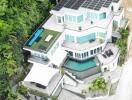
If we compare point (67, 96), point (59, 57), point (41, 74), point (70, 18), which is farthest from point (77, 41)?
point (67, 96)

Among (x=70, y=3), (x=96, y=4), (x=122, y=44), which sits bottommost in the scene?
(x=122, y=44)

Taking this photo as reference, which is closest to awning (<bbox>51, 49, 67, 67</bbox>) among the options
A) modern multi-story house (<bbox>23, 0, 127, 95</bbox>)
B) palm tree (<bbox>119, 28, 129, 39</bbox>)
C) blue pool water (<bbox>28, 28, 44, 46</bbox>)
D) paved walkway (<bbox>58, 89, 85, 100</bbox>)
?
modern multi-story house (<bbox>23, 0, 127, 95</bbox>)

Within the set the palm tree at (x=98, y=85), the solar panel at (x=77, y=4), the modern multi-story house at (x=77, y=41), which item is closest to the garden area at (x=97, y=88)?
the palm tree at (x=98, y=85)

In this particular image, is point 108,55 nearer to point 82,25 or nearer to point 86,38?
point 86,38

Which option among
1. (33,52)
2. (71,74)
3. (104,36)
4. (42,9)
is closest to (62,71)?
(71,74)

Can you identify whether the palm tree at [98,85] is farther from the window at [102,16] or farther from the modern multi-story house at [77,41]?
the window at [102,16]

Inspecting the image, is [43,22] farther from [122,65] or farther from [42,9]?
[122,65]
